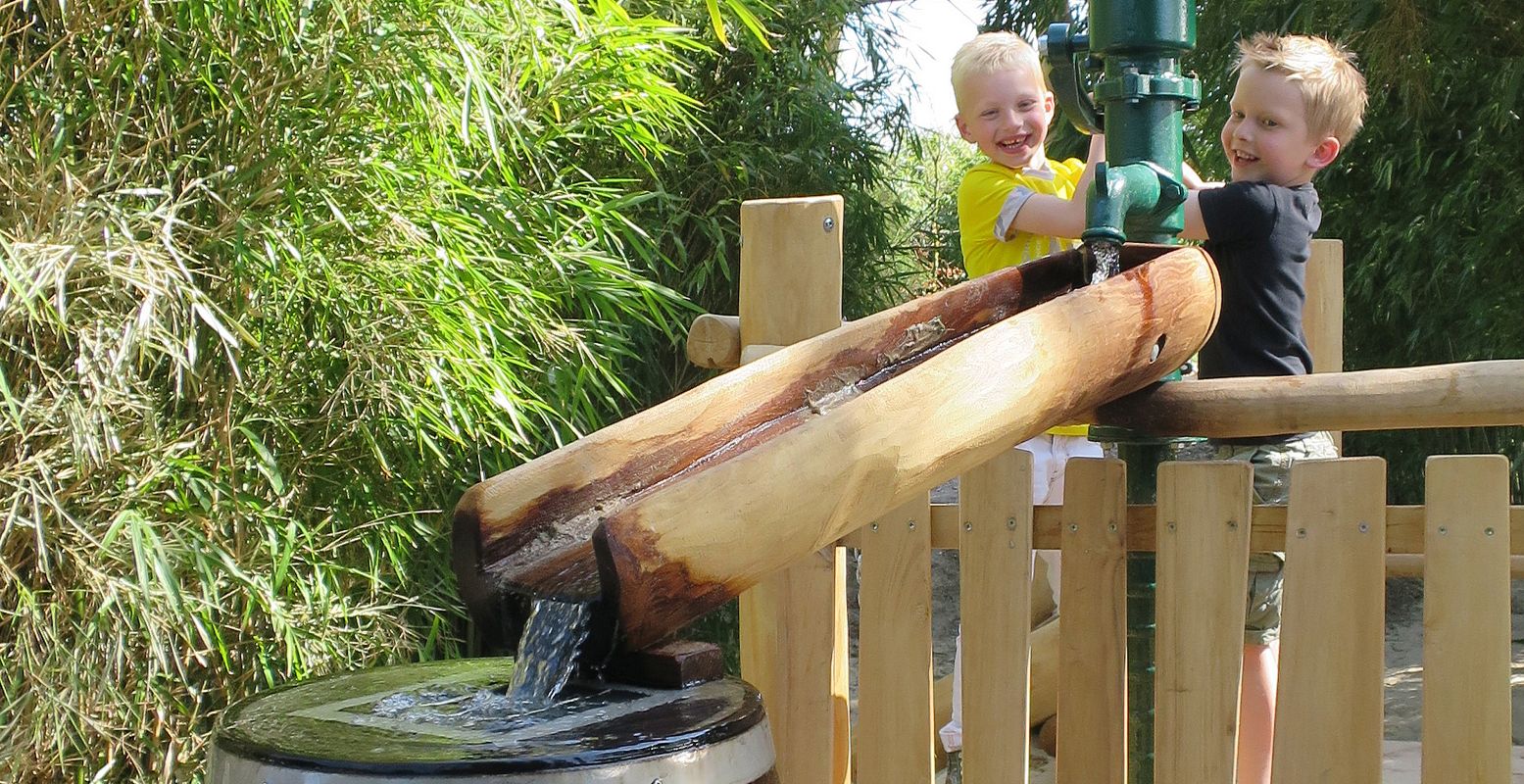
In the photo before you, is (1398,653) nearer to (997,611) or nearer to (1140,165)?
(997,611)

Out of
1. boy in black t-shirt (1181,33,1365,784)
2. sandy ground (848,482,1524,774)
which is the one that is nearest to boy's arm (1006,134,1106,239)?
boy in black t-shirt (1181,33,1365,784)

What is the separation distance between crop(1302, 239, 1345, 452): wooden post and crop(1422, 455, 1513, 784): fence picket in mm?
906

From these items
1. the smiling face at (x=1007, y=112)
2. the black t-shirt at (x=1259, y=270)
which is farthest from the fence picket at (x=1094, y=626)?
the smiling face at (x=1007, y=112)

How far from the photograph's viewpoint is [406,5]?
9.53ft

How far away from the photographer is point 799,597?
2.23 meters

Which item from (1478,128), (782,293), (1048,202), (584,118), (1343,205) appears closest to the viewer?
(782,293)

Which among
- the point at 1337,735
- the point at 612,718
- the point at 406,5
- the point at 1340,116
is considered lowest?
the point at 1337,735

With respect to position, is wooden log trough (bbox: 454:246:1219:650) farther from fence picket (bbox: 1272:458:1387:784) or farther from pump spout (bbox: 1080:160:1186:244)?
fence picket (bbox: 1272:458:1387:784)

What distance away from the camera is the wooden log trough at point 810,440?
130 cm

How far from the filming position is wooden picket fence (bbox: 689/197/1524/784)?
1768 millimetres

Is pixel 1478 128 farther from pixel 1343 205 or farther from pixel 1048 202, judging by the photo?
pixel 1048 202

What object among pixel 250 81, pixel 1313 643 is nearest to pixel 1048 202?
pixel 1313 643

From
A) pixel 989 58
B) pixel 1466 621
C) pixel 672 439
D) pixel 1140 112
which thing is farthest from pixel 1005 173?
pixel 672 439

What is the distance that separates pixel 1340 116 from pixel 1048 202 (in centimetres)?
55
